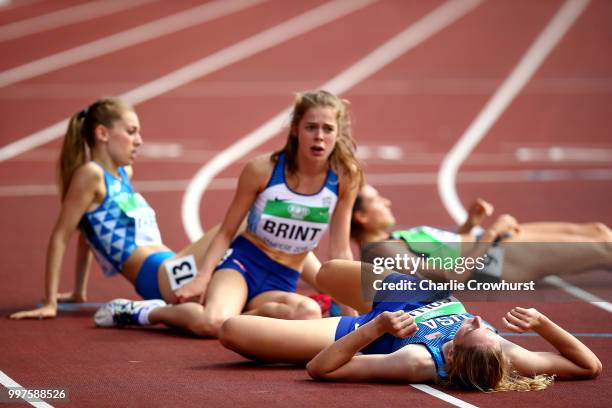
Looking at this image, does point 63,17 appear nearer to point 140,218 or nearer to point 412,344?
point 140,218

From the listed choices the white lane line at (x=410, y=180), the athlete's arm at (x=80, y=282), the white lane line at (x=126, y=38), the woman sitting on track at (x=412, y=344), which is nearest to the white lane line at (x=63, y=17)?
the white lane line at (x=126, y=38)

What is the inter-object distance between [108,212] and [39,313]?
76cm

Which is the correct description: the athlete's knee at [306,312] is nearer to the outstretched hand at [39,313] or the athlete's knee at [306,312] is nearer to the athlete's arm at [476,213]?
the outstretched hand at [39,313]

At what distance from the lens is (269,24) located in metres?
19.0

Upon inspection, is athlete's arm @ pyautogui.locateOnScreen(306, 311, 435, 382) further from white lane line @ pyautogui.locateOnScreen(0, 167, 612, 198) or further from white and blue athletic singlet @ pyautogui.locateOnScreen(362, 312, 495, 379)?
white lane line @ pyautogui.locateOnScreen(0, 167, 612, 198)

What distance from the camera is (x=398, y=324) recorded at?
15.8 ft

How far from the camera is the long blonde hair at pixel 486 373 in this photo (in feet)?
15.8

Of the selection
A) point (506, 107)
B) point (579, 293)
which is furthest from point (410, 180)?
point (579, 293)

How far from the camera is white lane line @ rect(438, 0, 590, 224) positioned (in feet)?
36.2

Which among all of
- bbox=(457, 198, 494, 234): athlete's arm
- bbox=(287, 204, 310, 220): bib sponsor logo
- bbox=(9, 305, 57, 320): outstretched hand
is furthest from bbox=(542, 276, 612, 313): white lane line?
bbox=(9, 305, 57, 320): outstretched hand

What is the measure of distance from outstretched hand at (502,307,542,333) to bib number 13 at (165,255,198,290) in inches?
94.6

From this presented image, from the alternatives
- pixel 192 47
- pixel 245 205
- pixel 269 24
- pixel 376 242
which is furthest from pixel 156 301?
pixel 269 24

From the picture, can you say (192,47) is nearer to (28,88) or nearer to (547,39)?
(28,88)

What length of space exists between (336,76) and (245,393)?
11642 mm
